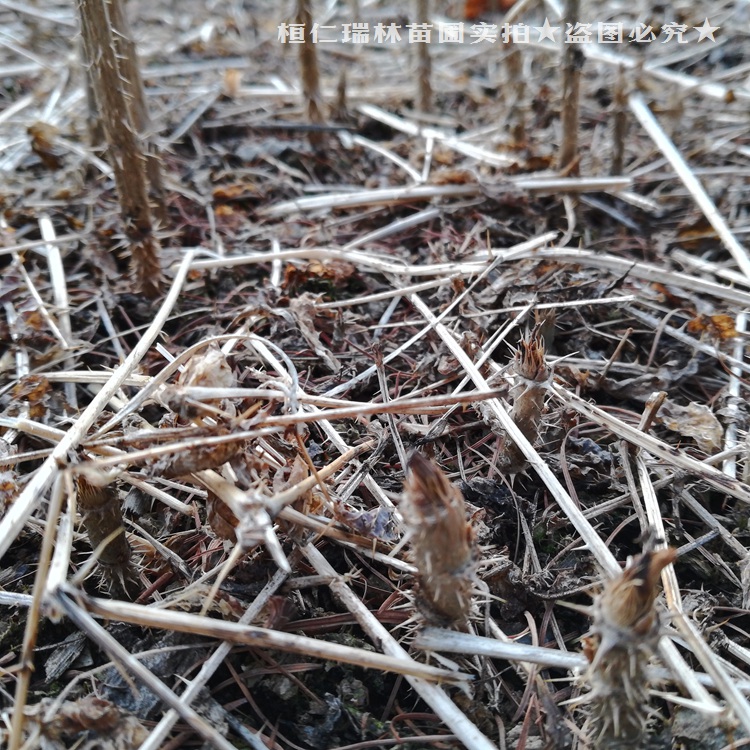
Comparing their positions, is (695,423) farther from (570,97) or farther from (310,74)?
(310,74)

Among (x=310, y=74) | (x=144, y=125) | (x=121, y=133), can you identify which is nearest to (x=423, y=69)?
(x=310, y=74)

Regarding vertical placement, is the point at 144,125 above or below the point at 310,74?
below

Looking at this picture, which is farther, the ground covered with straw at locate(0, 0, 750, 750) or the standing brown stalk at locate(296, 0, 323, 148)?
the standing brown stalk at locate(296, 0, 323, 148)

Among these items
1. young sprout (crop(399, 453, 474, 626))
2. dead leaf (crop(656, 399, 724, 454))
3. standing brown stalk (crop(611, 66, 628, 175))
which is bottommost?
dead leaf (crop(656, 399, 724, 454))

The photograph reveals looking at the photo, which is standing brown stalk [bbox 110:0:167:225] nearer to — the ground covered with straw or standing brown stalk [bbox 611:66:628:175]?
the ground covered with straw

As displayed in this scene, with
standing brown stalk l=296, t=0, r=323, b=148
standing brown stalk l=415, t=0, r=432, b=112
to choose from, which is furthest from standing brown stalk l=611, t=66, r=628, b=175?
standing brown stalk l=296, t=0, r=323, b=148

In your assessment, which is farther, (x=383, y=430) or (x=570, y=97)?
(x=570, y=97)

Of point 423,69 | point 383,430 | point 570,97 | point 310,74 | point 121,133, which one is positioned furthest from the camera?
point 423,69

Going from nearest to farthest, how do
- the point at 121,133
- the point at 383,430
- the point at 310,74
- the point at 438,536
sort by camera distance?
the point at 438,536, the point at 383,430, the point at 121,133, the point at 310,74
